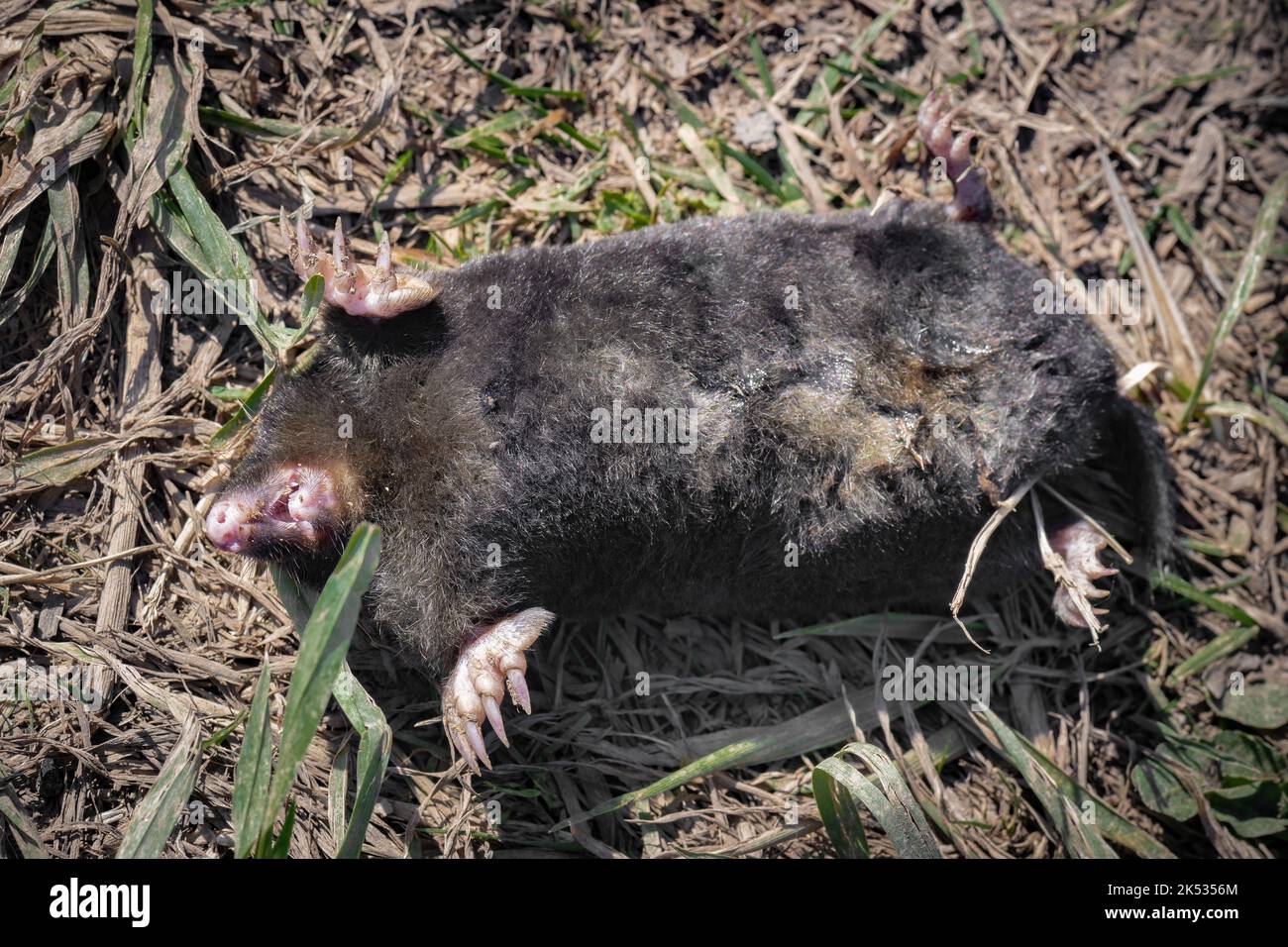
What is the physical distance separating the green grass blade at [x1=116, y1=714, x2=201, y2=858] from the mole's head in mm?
675

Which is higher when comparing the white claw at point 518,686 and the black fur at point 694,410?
the black fur at point 694,410

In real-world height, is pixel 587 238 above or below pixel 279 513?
above

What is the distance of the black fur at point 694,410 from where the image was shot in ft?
9.36

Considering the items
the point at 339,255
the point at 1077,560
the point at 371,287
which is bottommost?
the point at 1077,560

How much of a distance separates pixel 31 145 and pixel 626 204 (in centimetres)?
223

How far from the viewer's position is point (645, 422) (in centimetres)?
281

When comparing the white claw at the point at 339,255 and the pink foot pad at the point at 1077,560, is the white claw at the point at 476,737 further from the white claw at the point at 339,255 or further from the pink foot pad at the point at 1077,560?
the pink foot pad at the point at 1077,560

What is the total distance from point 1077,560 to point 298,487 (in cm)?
284

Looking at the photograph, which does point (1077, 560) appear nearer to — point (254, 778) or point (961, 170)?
point (961, 170)

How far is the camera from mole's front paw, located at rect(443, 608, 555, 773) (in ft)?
9.52

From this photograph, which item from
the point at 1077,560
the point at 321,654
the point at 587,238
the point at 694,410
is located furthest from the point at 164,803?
the point at 1077,560

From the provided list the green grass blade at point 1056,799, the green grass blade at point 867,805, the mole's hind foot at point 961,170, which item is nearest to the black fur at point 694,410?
the mole's hind foot at point 961,170
